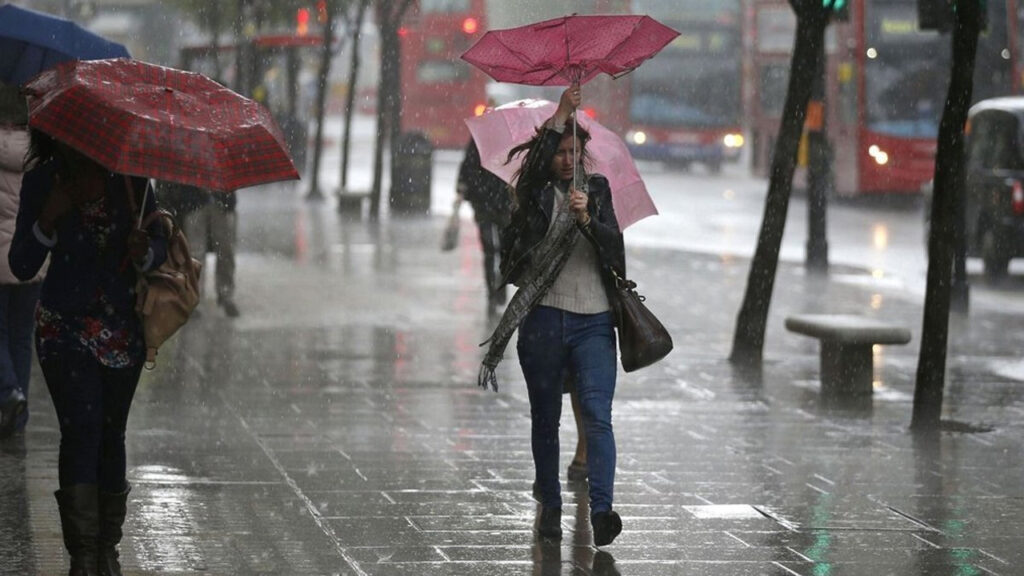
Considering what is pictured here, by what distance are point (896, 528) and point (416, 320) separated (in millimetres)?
7641

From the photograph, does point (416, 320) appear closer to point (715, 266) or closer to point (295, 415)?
point (295, 415)

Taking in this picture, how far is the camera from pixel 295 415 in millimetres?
10273

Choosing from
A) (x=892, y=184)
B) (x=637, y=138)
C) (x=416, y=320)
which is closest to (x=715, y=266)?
(x=416, y=320)

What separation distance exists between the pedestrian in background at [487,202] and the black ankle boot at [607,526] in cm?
659

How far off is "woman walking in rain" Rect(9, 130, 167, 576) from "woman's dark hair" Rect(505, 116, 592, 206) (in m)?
1.59

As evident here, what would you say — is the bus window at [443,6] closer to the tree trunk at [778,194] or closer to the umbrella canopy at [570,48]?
the tree trunk at [778,194]

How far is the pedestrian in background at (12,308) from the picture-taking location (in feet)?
29.5

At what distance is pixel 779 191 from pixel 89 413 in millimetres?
7397

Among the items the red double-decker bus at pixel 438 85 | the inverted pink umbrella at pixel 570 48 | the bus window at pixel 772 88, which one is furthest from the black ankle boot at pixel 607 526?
the red double-decker bus at pixel 438 85

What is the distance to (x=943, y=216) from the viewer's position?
33.7ft

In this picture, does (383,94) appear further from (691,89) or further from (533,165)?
(533,165)

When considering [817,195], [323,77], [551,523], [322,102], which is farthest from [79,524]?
[322,102]

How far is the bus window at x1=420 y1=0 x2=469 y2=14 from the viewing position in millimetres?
46312

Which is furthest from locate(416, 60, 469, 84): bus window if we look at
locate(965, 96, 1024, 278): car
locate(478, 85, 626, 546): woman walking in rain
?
locate(478, 85, 626, 546): woman walking in rain
